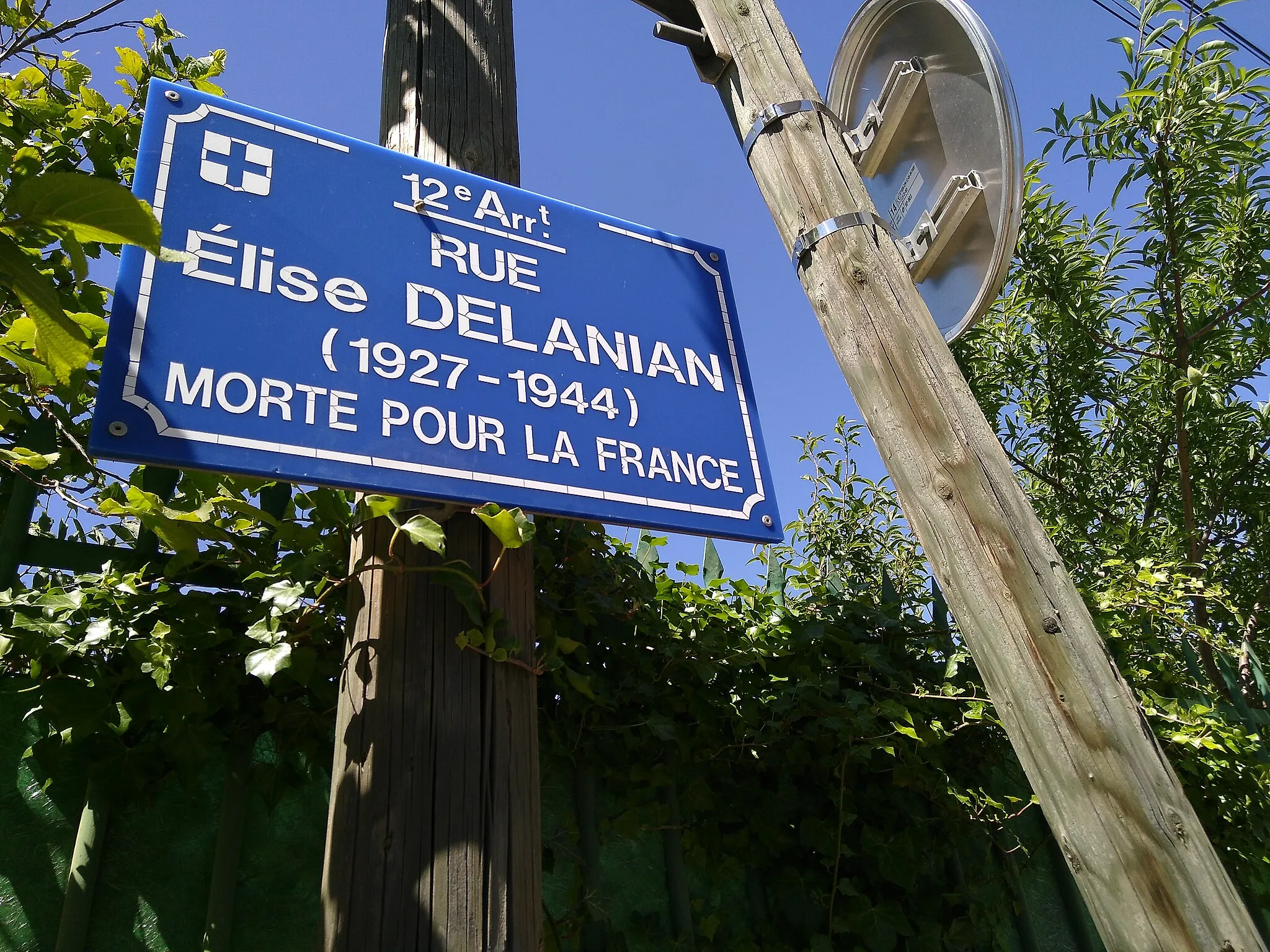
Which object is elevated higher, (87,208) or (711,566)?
(711,566)

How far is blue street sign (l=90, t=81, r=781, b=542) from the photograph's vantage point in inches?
47.6

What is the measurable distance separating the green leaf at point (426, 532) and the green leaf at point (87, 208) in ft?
1.80

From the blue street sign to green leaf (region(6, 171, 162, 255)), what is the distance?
0.42 m

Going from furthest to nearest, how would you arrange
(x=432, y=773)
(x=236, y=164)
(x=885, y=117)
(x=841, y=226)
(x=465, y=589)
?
(x=885, y=117) < (x=841, y=226) < (x=236, y=164) < (x=465, y=589) < (x=432, y=773)

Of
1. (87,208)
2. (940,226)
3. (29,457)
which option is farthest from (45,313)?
(940,226)

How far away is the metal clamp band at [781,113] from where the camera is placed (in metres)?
1.99

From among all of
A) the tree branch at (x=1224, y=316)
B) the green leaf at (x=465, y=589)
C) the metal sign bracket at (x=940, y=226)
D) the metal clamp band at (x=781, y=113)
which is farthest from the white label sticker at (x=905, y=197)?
the tree branch at (x=1224, y=316)

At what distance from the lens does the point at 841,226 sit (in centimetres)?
182

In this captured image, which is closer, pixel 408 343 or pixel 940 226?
pixel 408 343

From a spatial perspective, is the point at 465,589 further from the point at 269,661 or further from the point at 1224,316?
the point at 1224,316

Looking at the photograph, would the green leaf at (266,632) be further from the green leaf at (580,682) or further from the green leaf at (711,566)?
the green leaf at (711,566)

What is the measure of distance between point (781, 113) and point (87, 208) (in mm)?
1584

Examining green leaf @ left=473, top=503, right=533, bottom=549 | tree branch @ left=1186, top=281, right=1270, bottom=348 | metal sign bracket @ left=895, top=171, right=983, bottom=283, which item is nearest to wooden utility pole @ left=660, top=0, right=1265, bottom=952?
metal sign bracket @ left=895, top=171, right=983, bottom=283

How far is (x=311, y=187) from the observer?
148 centimetres
